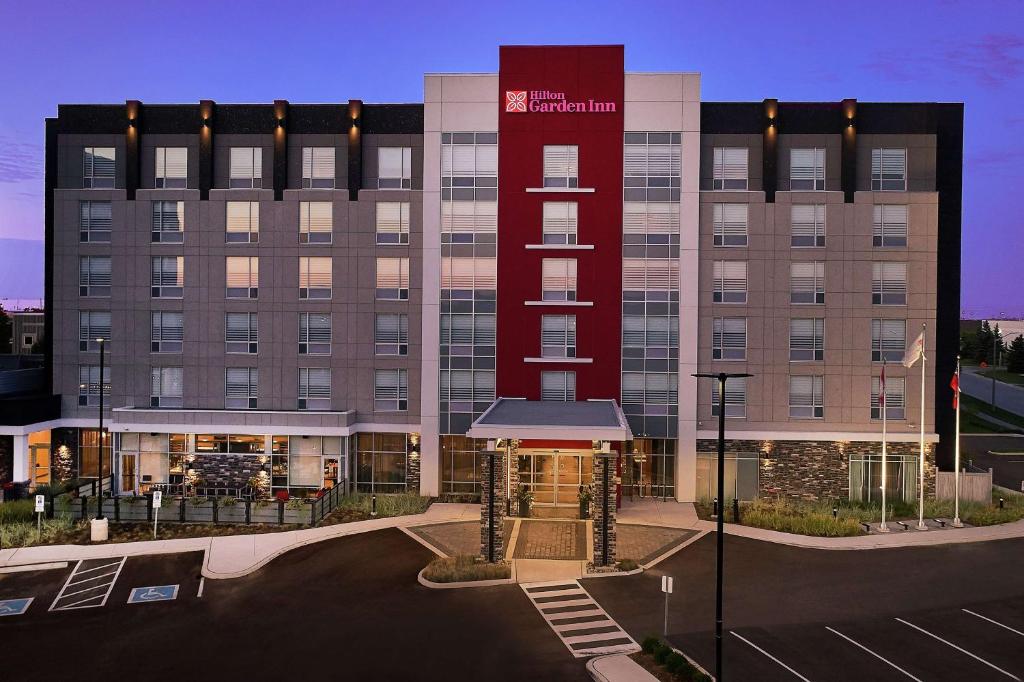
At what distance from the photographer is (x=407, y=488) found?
37.9m

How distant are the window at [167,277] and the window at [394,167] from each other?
39.0 ft

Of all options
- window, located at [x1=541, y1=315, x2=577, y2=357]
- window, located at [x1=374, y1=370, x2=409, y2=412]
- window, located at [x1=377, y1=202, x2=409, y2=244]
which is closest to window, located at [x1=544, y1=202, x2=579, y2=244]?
window, located at [x1=541, y1=315, x2=577, y2=357]

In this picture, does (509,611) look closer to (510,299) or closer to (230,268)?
(510,299)

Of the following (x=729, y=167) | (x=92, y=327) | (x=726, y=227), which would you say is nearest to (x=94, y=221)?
(x=92, y=327)

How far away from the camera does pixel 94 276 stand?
38875mm

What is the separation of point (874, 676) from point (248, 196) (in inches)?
1371

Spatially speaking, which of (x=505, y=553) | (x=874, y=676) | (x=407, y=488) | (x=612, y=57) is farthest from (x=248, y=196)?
(x=874, y=676)

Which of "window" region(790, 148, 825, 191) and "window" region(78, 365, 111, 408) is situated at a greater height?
"window" region(790, 148, 825, 191)

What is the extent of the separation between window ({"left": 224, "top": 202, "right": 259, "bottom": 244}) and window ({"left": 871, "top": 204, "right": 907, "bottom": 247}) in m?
32.5

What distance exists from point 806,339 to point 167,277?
3424 centimetres

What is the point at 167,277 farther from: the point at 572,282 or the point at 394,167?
the point at 572,282

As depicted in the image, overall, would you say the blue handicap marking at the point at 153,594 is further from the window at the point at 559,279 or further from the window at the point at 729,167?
the window at the point at 729,167

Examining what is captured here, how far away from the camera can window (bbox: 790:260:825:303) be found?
121 ft

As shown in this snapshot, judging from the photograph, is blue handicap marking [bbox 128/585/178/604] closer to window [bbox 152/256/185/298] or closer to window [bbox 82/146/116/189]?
window [bbox 152/256/185/298]
